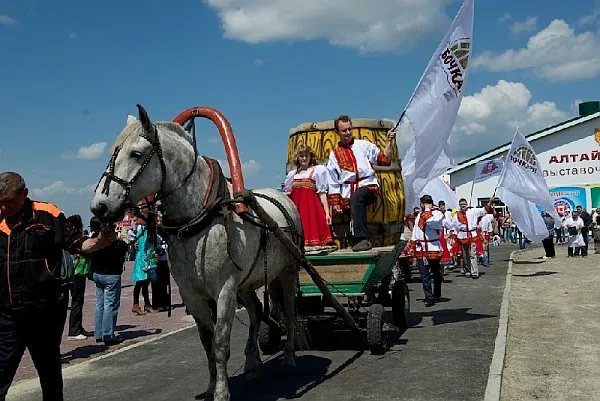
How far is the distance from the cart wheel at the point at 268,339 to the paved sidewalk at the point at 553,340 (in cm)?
280

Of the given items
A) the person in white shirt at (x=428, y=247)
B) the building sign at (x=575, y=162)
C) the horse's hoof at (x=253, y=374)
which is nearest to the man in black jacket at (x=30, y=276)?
the horse's hoof at (x=253, y=374)

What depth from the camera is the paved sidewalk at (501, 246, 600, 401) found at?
6.14m

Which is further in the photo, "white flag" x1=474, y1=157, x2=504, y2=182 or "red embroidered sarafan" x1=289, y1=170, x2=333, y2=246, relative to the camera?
"white flag" x1=474, y1=157, x2=504, y2=182

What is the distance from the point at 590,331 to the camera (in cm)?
898

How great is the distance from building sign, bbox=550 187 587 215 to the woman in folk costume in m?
32.8

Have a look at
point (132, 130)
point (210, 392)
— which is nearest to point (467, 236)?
point (210, 392)

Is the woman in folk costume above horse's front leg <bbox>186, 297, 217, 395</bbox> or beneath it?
above

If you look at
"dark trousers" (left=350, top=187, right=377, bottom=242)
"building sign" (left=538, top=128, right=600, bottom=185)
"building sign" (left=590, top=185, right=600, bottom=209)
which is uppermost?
"building sign" (left=538, top=128, right=600, bottom=185)

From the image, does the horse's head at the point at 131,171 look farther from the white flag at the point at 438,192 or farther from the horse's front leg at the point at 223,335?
the white flag at the point at 438,192

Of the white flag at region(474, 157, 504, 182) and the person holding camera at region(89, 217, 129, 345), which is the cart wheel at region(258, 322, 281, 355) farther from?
the white flag at region(474, 157, 504, 182)

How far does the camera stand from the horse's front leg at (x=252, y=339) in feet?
22.1

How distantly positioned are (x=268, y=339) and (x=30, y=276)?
420cm

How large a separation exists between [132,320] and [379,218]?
604 centimetres

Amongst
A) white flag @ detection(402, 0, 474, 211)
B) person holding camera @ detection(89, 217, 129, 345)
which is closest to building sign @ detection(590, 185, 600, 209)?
white flag @ detection(402, 0, 474, 211)
